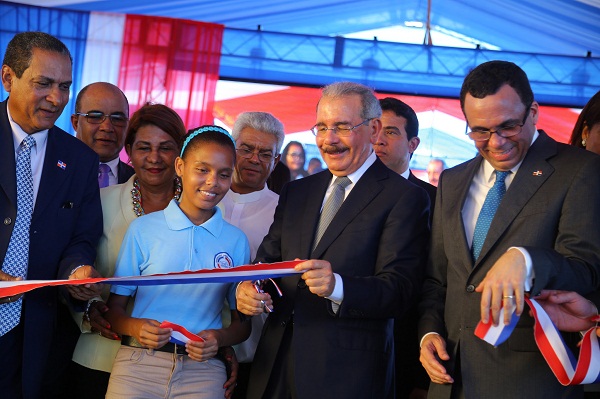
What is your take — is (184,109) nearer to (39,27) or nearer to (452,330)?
(39,27)

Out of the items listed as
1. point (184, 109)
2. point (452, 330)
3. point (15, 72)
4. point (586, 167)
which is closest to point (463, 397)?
point (452, 330)

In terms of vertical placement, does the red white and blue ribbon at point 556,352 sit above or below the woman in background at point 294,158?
below

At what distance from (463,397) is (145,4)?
27.3 ft

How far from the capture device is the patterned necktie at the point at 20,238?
3.32 meters

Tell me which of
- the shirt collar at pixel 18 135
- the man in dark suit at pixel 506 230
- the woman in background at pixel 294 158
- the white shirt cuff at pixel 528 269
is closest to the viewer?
the white shirt cuff at pixel 528 269

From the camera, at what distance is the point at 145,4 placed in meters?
10.0

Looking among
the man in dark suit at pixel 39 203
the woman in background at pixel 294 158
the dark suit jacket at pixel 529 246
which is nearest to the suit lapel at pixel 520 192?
the dark suit jacket at pixel 529 246

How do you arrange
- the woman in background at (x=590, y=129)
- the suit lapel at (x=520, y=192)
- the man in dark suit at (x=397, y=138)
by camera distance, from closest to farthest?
the suit lapel at (x=520, y=192), the woman in background at (x=590, y=129), the man in dark suit at (x=397, y=138)

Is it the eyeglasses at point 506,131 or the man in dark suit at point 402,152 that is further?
the man in dark suit at point 402,152

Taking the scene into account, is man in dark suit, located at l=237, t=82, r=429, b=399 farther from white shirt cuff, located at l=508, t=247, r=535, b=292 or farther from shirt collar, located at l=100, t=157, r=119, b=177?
shirt collar, located at l=100, t=157, r=119, b=177

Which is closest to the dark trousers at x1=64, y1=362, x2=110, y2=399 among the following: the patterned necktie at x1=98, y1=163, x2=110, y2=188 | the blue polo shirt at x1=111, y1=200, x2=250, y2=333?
the blue polo shirt at x1=111, y1=200, x2=250, y2=333

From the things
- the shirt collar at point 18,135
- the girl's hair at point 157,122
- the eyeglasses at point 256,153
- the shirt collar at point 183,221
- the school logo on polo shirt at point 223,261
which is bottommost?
the school logo on polo shirt at point 223,261

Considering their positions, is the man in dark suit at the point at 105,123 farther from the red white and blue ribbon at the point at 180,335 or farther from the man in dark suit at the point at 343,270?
the red white and blue ribbon at the point at 180,335

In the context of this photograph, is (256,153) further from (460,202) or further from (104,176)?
(460,202)
